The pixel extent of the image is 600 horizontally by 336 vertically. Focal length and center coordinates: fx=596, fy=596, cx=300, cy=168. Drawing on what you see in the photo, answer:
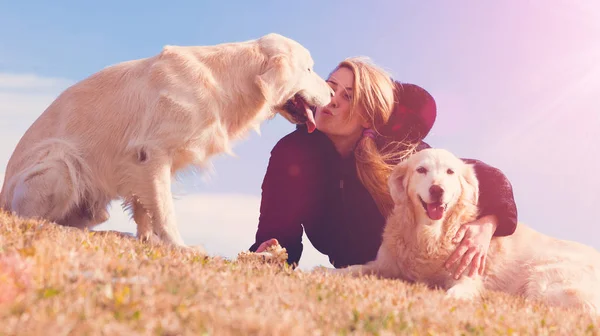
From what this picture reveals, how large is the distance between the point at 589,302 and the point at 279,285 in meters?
3.25

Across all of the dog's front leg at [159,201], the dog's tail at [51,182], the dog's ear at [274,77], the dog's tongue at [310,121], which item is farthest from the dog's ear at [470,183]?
the dog's tail at [51,182]

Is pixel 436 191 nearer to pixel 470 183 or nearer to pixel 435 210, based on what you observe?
pixel 435 210

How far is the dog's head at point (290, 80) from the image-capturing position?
20.6ft

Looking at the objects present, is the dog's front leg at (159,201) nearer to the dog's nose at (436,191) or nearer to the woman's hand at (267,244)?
the woman's hand at (267,244)

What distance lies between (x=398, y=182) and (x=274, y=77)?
66.5 inches

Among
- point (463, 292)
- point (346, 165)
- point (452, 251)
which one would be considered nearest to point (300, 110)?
point (346, 165)

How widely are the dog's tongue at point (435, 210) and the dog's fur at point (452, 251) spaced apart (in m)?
0.06

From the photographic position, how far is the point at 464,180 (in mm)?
5859

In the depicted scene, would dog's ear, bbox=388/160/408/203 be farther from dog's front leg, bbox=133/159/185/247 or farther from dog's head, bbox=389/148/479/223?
dog's front leg, bbox=133/159/185/247

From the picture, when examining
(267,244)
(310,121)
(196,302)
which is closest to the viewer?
(196,302)

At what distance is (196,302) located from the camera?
118 inches

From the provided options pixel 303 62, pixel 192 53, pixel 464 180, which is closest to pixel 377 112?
pixel 303 62

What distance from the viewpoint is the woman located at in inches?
289

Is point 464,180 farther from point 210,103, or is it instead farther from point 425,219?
point 210,103
